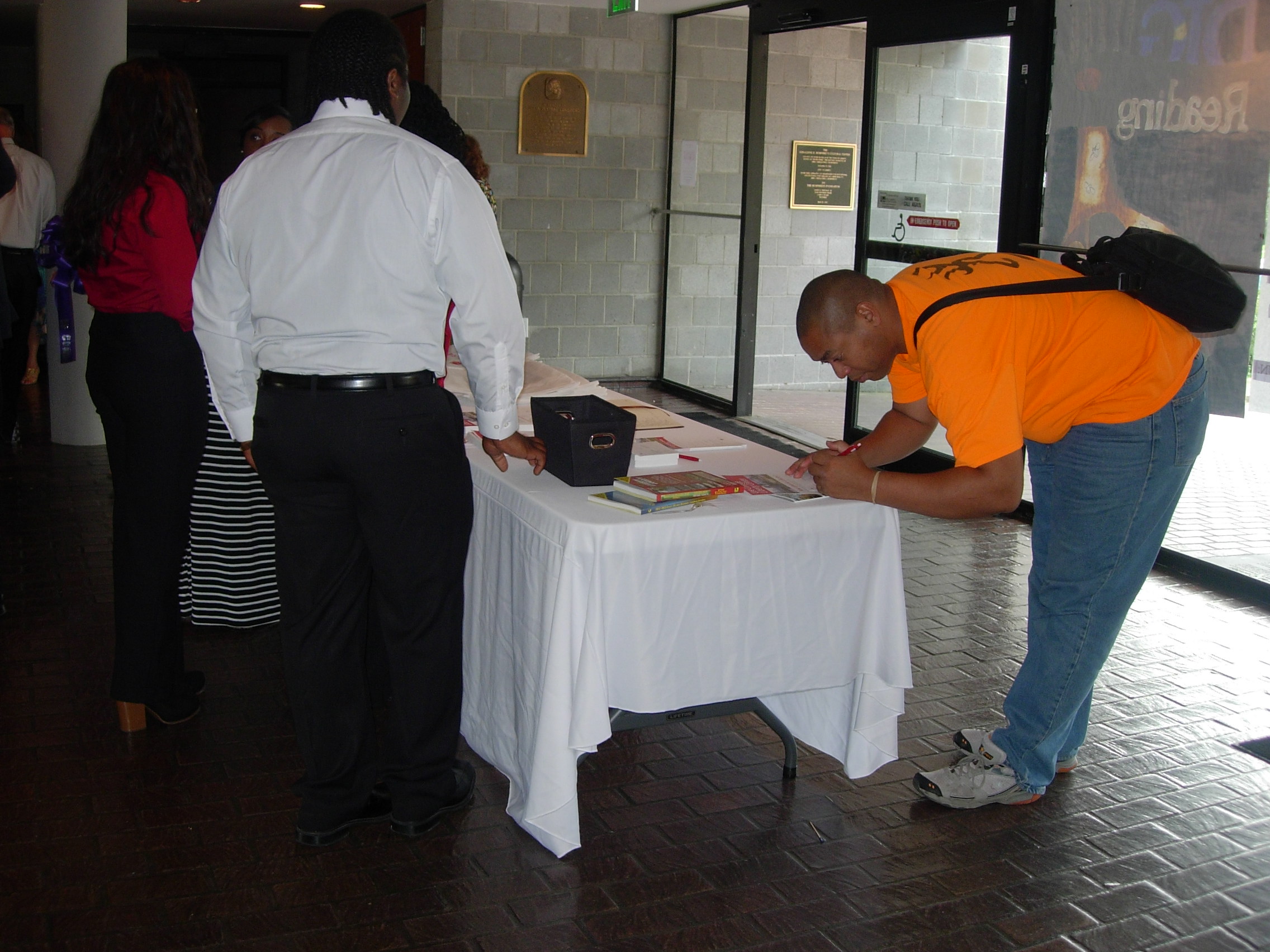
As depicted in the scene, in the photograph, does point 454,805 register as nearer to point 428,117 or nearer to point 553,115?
point 428,117

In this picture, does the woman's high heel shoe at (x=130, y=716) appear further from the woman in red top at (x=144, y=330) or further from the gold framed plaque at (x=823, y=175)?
the gold framed plaque at (x=823, y=175)

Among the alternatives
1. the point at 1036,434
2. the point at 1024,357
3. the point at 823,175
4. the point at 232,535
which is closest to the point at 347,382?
the point at 1024,357

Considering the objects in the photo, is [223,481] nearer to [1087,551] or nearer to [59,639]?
[59,639]

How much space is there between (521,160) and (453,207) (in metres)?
6.46

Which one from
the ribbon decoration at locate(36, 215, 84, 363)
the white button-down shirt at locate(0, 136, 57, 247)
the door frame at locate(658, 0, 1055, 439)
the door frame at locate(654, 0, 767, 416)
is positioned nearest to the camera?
the ribbon decoration at locate(36, 215, 84, 363)

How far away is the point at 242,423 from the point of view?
250cm

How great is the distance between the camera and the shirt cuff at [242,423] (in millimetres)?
2492

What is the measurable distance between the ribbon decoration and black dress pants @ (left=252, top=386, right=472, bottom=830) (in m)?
1.00

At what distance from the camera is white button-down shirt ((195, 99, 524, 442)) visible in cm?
220

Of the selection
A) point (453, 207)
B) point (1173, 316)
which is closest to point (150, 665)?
point (453, 207)

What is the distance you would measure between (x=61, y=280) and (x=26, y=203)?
3253 mm

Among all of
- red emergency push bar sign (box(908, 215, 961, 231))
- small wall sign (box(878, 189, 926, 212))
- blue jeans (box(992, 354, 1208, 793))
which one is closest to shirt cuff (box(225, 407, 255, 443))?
blue jeans (box(992, 354, 1208, 793))

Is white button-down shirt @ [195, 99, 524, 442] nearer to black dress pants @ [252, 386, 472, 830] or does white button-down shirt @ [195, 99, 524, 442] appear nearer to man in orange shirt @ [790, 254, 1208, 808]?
black dress pants @ [252, 386, 472, 830]

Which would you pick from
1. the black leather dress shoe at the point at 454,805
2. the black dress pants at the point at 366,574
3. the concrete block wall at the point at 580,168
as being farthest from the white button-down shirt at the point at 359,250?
the concrete block wall at the point at 580,168
